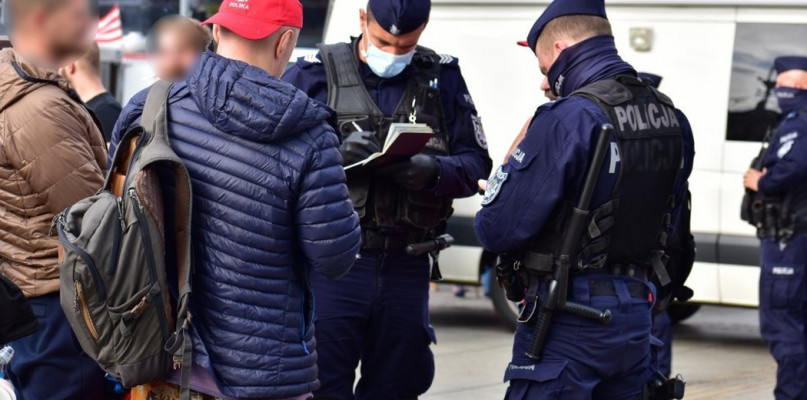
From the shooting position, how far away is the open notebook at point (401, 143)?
4.20 meters

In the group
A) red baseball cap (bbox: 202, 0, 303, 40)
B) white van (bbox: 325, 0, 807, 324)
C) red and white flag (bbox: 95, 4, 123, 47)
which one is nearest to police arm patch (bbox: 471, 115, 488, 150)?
red baseball cap (bbox: 202, 0, 303, 40)

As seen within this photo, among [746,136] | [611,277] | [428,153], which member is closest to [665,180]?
[611,277]

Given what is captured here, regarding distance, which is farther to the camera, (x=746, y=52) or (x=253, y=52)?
(x=746, y=52)

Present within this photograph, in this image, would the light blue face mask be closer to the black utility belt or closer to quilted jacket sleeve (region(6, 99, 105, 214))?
the black utility belt

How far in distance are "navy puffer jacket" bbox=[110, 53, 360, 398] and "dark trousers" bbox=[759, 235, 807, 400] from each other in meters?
4.28

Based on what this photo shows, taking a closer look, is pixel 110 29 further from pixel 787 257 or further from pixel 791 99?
pixel 787 257

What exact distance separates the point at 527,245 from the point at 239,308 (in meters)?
1.12

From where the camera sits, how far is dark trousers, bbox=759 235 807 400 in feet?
22.3

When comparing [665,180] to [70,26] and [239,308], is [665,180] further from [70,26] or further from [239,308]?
[70,26]

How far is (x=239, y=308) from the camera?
10.6 ft

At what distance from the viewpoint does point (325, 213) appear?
3297 millimetres

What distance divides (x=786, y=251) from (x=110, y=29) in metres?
7.05

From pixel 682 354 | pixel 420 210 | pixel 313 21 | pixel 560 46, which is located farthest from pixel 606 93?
pixel 313 21

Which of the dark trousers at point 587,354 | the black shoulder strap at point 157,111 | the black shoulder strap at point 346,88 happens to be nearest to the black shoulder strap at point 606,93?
the dark trousers at point 587,354
